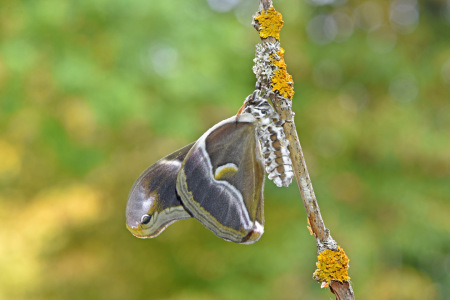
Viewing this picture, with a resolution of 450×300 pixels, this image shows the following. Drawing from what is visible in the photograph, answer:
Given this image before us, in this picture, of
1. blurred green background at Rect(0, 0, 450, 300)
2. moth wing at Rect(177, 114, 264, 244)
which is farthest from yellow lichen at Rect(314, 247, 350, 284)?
blurred green background at Rect(0, 0, 450, 300)

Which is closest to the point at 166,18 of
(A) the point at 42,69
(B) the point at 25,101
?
(A) the point at 42,69

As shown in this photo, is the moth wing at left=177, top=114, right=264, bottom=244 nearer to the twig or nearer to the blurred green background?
the twig

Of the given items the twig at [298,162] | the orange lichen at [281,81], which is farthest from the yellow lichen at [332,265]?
the orange lichen at [281,81]

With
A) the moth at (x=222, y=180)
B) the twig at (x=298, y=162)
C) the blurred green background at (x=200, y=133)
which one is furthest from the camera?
the blurred green background at (x=200, y=133)

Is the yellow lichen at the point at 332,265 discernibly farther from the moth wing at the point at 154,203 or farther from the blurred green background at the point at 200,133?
the blurred green background at the point at 200,133

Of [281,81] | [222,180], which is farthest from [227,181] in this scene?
[281,81]

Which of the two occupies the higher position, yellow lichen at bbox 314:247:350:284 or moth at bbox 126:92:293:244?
moth at bbox 126:92:293:244
